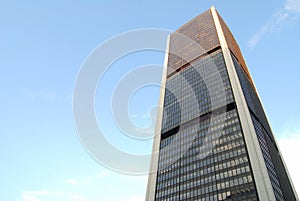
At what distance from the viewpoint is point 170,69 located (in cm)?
17312

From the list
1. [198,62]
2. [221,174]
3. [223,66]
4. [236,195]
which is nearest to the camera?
[236,195]

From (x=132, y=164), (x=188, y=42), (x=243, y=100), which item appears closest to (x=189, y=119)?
(x=243, y=100)

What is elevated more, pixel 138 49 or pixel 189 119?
pixel 189 119

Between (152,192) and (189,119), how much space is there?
39.7m

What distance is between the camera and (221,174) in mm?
89438

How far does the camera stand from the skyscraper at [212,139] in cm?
8500

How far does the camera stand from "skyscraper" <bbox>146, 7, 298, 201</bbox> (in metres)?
85.0

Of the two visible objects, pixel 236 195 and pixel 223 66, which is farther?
pixel 223 66

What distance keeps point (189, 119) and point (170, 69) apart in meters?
58.5

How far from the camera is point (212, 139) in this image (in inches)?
4087

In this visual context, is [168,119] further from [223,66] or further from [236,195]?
[236,195]

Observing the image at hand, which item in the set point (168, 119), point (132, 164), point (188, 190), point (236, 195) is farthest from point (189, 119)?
point (132, 164)

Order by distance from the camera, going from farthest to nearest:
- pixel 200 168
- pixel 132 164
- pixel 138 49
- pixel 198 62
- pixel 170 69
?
pixel 170 69
pixel 198 62
pixel 200 168
pixel 138 49
pixel 132 164

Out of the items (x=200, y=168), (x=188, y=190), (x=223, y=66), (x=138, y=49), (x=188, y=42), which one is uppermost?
(x=188, y=42)
